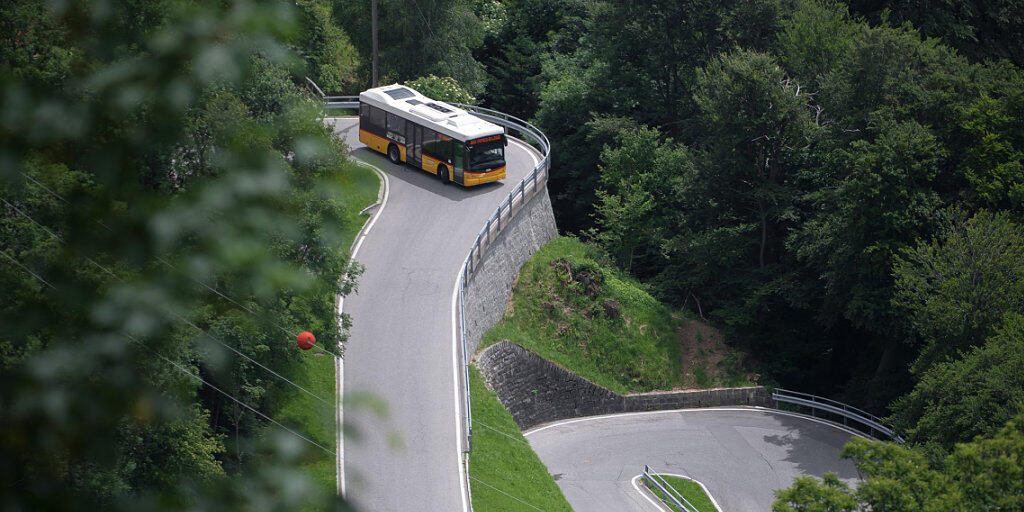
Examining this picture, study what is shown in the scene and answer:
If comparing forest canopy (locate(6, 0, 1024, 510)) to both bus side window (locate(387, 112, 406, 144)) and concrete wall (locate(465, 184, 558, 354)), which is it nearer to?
bus side window (locate(387, 112, 406, 144))

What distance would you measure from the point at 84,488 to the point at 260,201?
3.18 feet

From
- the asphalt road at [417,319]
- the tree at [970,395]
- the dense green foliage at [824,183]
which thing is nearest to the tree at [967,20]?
the dense green foliage at [824,183]

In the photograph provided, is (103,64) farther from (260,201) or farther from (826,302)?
(826,302)

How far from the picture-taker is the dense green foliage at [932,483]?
628 inches

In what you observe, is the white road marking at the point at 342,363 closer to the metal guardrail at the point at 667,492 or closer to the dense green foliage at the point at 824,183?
the dense green foliage at the point at 824,183

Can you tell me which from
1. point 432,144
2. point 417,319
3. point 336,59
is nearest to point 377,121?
point 432,144

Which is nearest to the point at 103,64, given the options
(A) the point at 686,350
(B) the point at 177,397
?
(B) the point at 177,397

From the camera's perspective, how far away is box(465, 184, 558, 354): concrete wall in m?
29.5

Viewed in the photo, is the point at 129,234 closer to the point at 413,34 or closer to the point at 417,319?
the point at 417,319

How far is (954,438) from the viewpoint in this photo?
24.7 metres

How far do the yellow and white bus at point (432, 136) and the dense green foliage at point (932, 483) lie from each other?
18.8m

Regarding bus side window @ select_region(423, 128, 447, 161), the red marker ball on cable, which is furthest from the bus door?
the red marker ball on cable

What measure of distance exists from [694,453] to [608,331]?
221 inches

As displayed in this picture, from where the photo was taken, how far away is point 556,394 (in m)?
32.0
